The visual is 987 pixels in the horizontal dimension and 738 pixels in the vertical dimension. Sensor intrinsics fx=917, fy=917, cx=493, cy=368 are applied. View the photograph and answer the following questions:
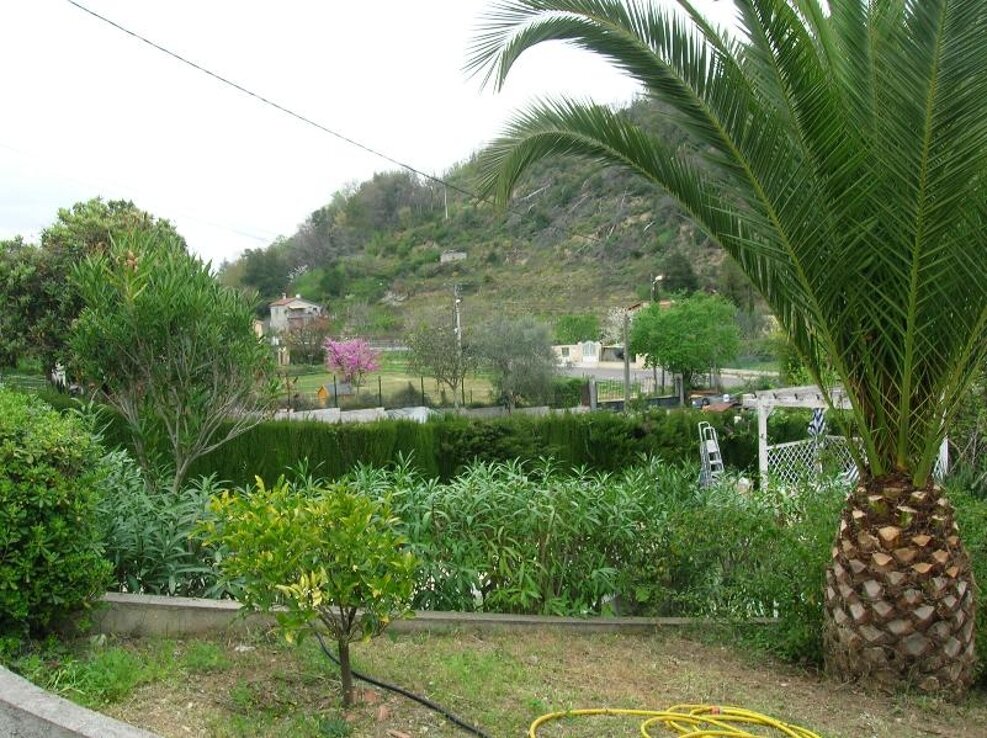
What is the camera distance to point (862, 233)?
4.58 meters

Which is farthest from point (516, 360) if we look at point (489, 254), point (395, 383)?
point (489, 254)

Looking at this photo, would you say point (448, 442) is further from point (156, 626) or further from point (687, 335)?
point (687, 335)

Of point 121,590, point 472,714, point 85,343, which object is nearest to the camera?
point 472,714

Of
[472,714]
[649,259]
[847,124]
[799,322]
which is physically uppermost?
[649,259]

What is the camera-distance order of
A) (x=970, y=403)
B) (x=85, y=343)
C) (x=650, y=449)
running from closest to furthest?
(x=85, y=343) < (x=970, y=403) < (x=650, y=449)

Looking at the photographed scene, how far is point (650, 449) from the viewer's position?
1309 centimetres

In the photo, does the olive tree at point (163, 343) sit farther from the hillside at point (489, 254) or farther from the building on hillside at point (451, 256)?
the building on hillside at point (451, 256)

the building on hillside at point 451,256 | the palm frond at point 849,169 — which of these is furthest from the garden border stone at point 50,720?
the building on hillside at point 451,256

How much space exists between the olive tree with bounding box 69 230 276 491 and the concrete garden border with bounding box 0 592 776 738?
2.14 meters

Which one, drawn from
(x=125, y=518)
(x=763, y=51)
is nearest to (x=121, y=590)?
(x=125, y=518)

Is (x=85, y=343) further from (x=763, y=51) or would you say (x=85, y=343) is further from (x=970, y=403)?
(x=970, y=403)

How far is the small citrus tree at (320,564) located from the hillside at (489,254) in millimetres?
43029

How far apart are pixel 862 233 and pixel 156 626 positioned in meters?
3.97

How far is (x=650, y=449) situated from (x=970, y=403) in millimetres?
4434
